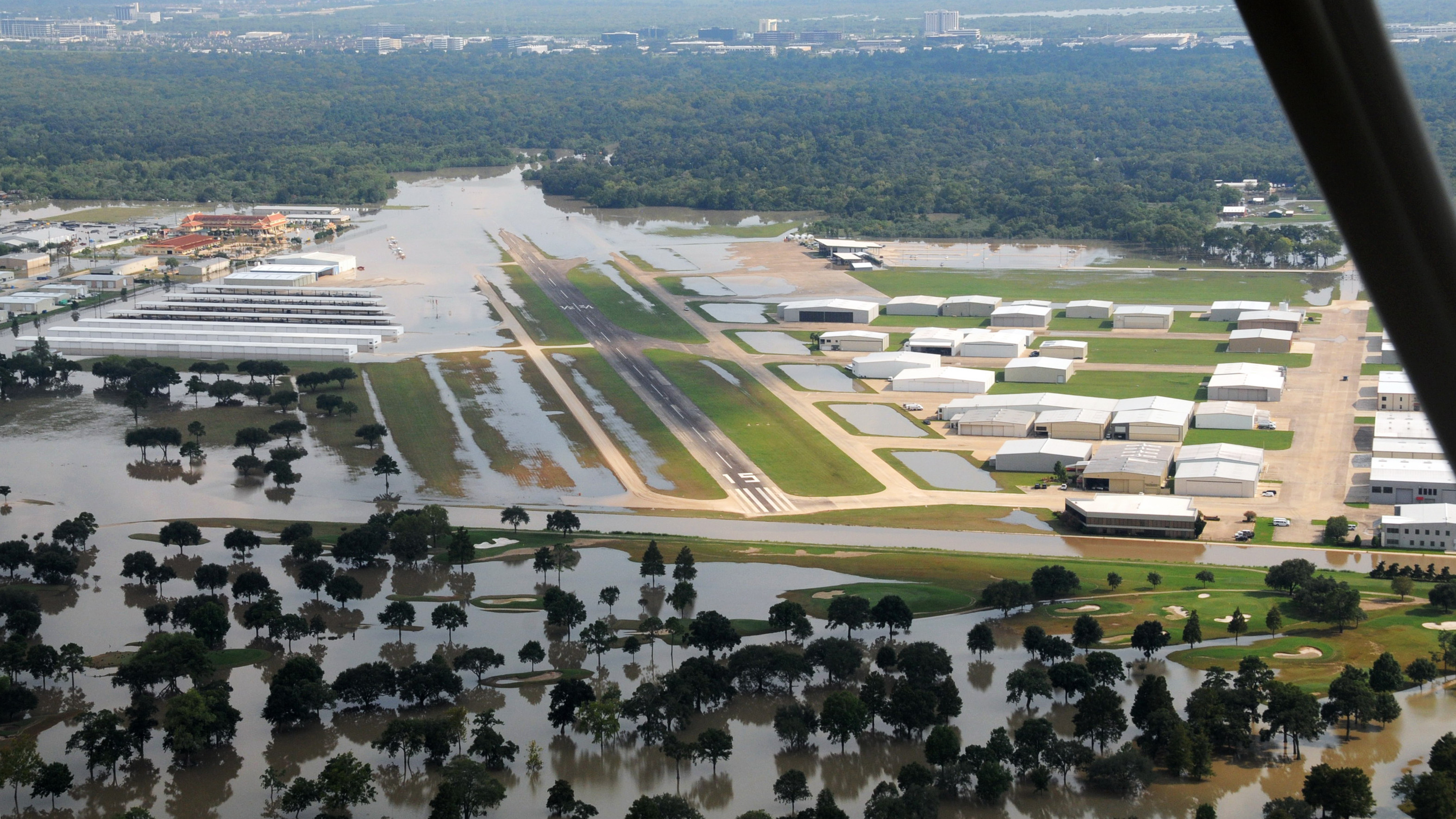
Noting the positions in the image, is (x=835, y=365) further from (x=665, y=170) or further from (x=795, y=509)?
(x=665, y=170)

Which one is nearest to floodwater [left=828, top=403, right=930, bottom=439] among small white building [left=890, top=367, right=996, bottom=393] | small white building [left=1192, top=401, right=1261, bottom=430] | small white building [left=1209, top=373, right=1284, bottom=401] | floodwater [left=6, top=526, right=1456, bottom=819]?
small white building [left=890, top=367, right=996, bottom=393]

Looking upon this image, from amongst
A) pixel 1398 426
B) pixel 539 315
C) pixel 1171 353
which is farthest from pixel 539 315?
pixel 1398 426

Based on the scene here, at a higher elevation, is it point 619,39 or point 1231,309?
point 619,39


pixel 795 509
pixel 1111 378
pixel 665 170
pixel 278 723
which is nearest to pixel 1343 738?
pixel 795 509

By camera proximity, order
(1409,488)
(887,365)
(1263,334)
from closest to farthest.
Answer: (1409,488) → (887,365) → (1263,334)

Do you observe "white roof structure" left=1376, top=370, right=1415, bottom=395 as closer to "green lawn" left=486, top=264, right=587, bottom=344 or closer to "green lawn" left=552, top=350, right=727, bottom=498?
"green lawn" left=552, top=350, right=727, bottom=498

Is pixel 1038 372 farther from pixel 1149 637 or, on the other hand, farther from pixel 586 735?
pixel 586 735
